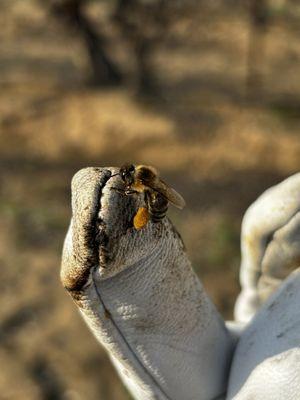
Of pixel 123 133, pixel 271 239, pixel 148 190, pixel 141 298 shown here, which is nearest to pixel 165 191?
pixel 148 190

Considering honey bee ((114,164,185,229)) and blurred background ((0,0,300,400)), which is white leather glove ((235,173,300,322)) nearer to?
honey bee ((114,164,185,229))

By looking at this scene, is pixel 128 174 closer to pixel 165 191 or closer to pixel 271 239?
pixel 165 191

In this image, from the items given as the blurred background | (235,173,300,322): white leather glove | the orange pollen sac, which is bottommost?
the blurred background

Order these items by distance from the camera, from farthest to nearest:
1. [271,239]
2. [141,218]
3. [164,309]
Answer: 1. [271,239]
2. [164,309]
3. [141,218]

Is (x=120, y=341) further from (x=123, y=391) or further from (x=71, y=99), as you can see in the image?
(x=71, y=99)

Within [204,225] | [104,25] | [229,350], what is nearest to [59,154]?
[204,225]

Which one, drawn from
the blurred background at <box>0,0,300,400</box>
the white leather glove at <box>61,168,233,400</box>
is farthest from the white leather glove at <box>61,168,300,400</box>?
the blurred background at <box>0,0,300,400</box>

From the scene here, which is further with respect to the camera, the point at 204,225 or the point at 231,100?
the point at 231,100
